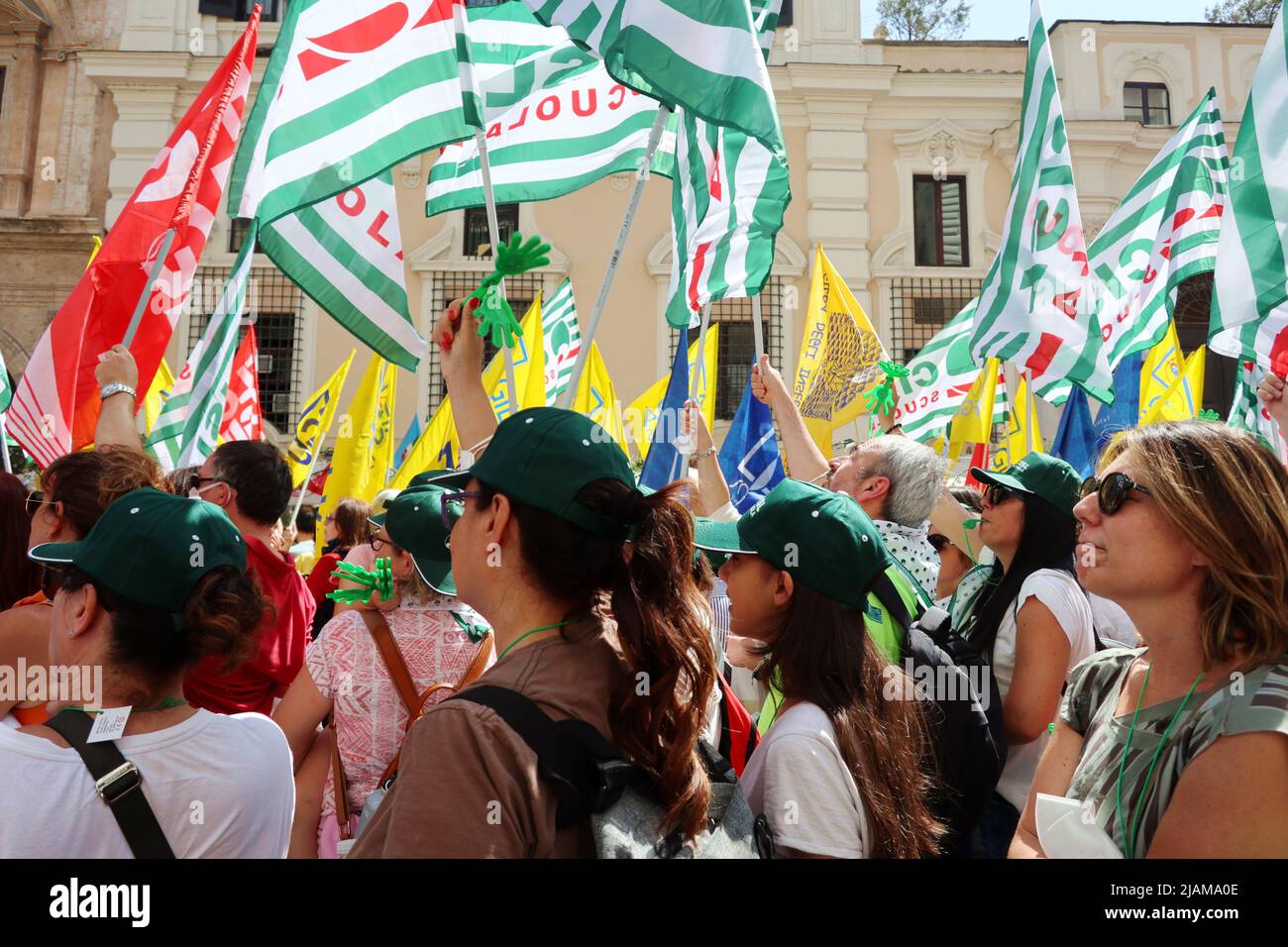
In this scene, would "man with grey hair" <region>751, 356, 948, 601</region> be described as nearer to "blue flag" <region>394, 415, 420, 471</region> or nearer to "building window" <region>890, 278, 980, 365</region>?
"blue flag" <region>394, 415, 420, 471</region>

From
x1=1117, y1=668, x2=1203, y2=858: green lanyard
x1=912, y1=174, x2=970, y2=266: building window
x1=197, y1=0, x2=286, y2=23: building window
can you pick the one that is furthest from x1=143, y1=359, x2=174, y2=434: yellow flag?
x1=912, y1=174, x2=970, y2=266: building window

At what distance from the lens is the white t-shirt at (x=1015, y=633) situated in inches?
118


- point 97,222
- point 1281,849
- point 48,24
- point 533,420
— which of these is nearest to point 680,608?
point 533,420

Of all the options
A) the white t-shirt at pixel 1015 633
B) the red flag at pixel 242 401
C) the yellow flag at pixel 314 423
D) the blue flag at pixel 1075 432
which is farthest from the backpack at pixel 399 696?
Result: the yellow flag at pixel 314 423

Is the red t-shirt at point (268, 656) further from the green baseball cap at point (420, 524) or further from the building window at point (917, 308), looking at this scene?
the building window at point (917, 308)

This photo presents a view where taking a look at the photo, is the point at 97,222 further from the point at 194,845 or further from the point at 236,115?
the point at 194,845

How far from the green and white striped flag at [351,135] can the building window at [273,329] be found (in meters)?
15.1

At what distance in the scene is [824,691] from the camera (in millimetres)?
2203

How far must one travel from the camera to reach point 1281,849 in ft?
5.54

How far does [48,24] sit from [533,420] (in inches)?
843

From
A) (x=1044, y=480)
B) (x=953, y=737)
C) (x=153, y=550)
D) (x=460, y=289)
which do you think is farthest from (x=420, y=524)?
(x=460, y=289)

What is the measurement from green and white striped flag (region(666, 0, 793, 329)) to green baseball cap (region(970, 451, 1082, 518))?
1611 millimetres

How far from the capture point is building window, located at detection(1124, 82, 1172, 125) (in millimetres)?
19828

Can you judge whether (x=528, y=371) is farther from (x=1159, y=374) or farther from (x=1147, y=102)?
(x=1147, y=102)
